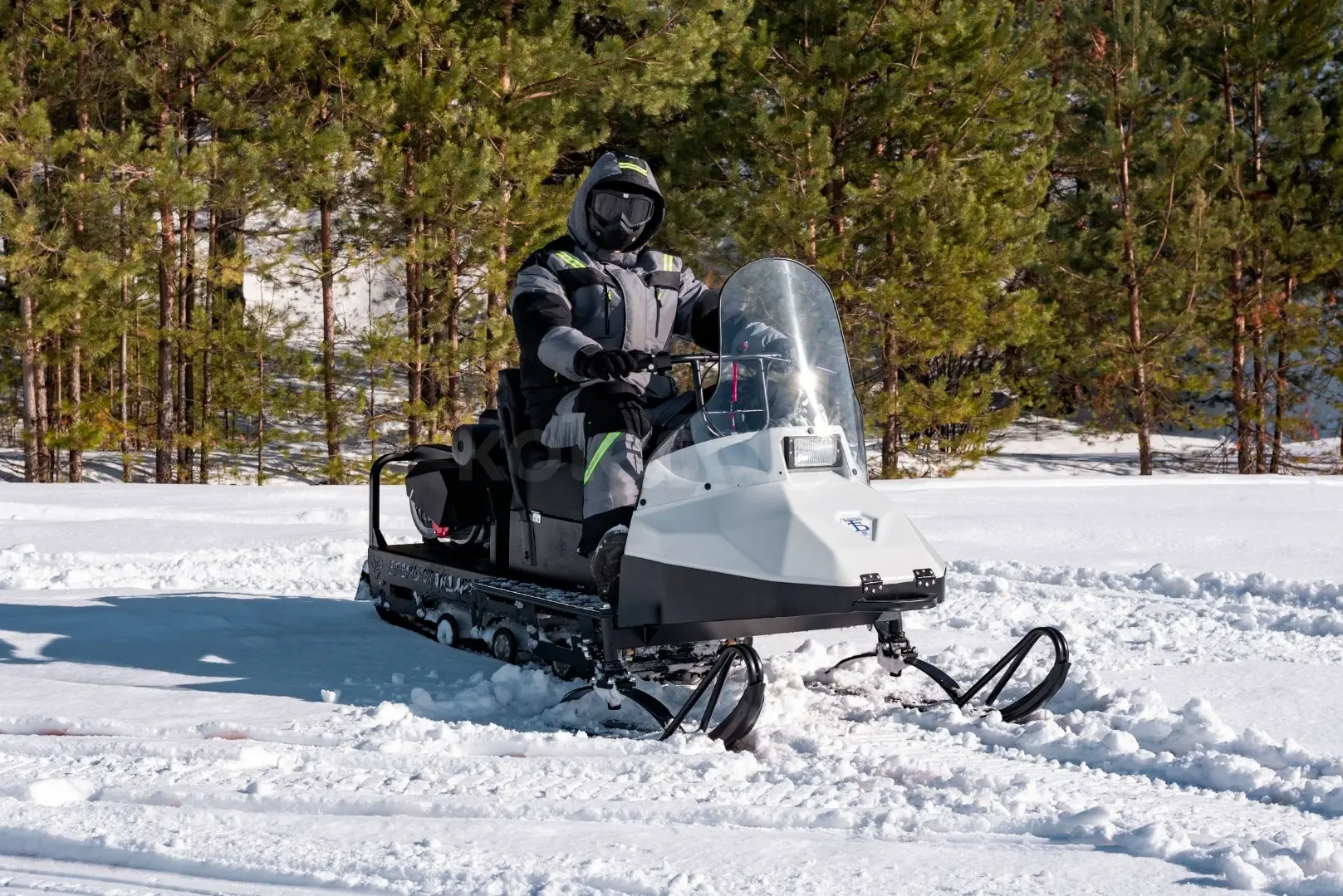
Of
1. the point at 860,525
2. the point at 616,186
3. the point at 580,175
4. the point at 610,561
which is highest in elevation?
the point at 580,175

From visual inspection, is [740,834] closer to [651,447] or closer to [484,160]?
A: [651,447]

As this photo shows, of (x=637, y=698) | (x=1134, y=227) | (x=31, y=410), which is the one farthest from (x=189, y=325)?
(x=637, y=698)

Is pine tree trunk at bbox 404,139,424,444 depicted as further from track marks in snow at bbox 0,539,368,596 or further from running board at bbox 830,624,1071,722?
running board at bbox 830,624,1071,722

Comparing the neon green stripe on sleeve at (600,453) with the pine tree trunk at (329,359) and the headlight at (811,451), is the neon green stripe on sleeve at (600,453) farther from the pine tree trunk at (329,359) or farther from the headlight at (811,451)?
the pine tree trunk at (329,359)

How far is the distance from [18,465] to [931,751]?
1656 cm

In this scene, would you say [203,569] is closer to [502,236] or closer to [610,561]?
[610,561]

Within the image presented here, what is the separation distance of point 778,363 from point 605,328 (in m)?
0.73

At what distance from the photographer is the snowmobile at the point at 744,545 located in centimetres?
340

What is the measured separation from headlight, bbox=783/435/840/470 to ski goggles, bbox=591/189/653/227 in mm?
1100

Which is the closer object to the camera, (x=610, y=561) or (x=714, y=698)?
(x=714, y=698)

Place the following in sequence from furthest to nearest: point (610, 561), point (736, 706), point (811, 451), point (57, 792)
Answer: point (610, 561), point (811, 451), point (736, 706), point (57, 792)

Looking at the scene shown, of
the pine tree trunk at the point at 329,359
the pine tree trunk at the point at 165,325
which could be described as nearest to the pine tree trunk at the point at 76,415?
the pine tree trunk at the point at 165,325

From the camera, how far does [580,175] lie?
1356 cm

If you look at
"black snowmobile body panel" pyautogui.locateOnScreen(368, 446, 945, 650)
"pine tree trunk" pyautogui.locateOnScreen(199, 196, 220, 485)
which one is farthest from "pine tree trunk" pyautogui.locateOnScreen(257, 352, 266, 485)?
"black snowmobile body panel" pyautogui.locateOnScreen(368, 446, 945, 650)
